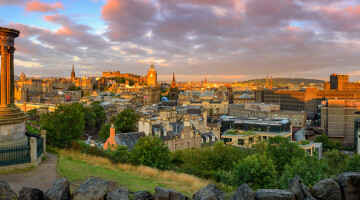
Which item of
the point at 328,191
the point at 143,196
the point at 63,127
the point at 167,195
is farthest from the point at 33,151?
the point at 328,191

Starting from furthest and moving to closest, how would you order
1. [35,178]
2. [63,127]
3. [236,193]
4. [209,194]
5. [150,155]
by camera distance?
[63,127] < [150,155] < [35,178] < [209,194] < [236,193]

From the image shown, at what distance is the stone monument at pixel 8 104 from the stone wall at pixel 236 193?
9.60m

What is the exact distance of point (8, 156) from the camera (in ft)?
51.3

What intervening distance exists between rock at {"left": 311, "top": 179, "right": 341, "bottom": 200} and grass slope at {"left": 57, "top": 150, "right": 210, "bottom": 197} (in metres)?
6.69

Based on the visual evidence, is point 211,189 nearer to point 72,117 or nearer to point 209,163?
point 72,117

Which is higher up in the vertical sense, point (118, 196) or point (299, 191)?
point (299, 191)

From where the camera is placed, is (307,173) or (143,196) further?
(307,173)

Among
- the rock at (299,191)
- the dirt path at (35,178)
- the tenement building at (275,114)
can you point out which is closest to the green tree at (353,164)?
the rock at (299,191)

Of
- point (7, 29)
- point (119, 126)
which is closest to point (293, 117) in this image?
point (119, 126)

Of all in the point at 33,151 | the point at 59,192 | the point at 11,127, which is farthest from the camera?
the point at 11,127

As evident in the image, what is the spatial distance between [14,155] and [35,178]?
3.22 metres

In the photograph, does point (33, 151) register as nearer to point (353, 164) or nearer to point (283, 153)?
point (283, 153)

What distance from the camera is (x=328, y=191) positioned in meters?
7.85

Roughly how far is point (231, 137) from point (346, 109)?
5289cm
